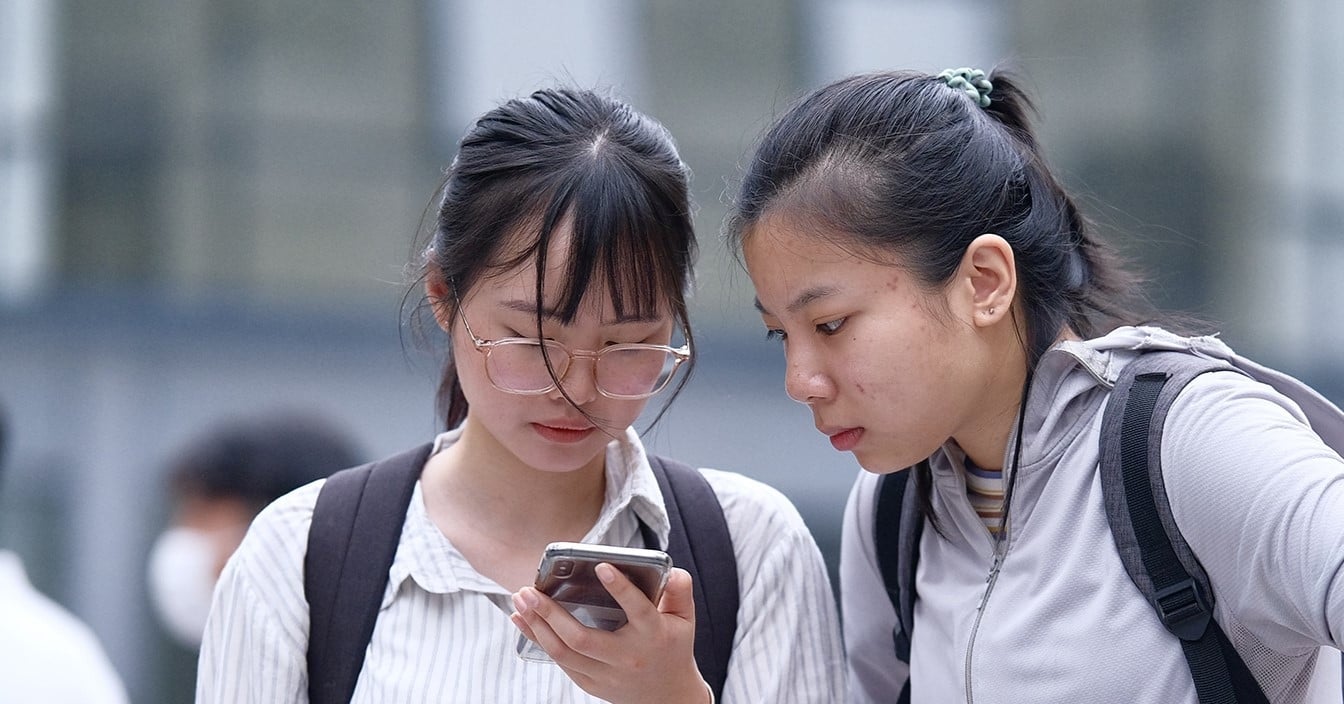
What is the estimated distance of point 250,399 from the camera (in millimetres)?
6676

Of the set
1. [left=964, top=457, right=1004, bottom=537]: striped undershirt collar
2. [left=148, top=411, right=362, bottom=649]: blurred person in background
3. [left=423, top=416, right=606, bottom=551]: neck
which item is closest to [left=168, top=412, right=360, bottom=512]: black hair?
[left=148, top=411, right=362, bottom=649]: blurred person in background

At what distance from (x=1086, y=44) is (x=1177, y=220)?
1126 mm

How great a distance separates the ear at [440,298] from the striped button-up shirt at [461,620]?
0.82 feet

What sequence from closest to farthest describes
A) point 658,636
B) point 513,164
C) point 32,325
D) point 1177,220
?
point 658,636 → point 513,164 → point 32,325 → point 1177,220

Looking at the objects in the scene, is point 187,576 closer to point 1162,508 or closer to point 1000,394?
point 1000,394

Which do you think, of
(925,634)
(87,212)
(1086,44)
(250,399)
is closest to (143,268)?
(87,212)

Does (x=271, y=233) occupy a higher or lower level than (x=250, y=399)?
higher

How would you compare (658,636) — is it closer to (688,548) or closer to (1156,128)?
(688,548)

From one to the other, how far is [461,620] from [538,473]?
234 mm

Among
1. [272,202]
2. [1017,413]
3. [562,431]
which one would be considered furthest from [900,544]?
[272,202]

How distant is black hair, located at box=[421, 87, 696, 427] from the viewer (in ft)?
5.98

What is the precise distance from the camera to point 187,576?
3.69 m

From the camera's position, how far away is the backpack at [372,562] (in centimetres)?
184

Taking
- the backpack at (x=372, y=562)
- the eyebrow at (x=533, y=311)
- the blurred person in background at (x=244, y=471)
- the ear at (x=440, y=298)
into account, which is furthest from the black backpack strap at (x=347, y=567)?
the blurred person in background at (x=244, y=471)
